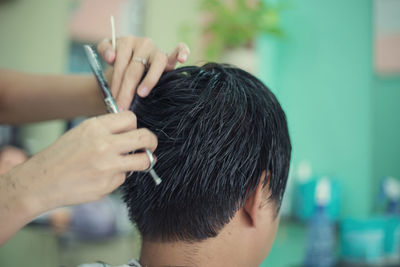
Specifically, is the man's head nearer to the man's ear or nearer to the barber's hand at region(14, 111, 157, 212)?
the man's ear

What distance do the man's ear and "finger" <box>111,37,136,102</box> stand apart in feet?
1.17

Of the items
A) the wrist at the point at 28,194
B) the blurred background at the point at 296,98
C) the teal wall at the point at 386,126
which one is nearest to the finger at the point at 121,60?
the wrist at the point at 28,194

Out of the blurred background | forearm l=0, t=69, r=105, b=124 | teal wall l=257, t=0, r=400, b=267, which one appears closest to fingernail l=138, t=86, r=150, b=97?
forearm l=0, t=69, r=105, b=124

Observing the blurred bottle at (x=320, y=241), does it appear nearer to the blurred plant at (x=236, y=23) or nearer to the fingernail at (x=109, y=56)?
the blurred plant at (x=236, y=23)

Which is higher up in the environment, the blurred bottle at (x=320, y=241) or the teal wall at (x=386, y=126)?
the teal wall at (x=386, y=126)

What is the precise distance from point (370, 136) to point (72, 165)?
8.30 ft

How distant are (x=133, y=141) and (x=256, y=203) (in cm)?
33

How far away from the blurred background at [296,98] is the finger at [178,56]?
3.63 ft

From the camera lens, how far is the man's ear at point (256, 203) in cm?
80

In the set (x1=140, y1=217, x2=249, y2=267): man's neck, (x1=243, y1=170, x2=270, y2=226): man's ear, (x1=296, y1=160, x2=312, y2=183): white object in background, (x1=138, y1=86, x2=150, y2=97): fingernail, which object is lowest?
(x1=296, y1=160, x2=312, y2=183): white object in background

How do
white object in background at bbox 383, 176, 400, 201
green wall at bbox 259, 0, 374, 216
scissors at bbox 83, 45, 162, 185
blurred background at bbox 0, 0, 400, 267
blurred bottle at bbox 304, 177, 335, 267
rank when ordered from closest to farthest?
scissors at bbox 83, 45, 162, 185, blurred background at bbox 0, 0, 400, 267, blurred bottle at bbox 304, 177, 335, 267, white object in background at bbox 383, 176, 400, 201, green wall at bbox 259, 0, 374, 216

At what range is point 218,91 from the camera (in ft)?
2.62

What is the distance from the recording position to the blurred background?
1.85 meters

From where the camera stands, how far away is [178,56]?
0.83 m
